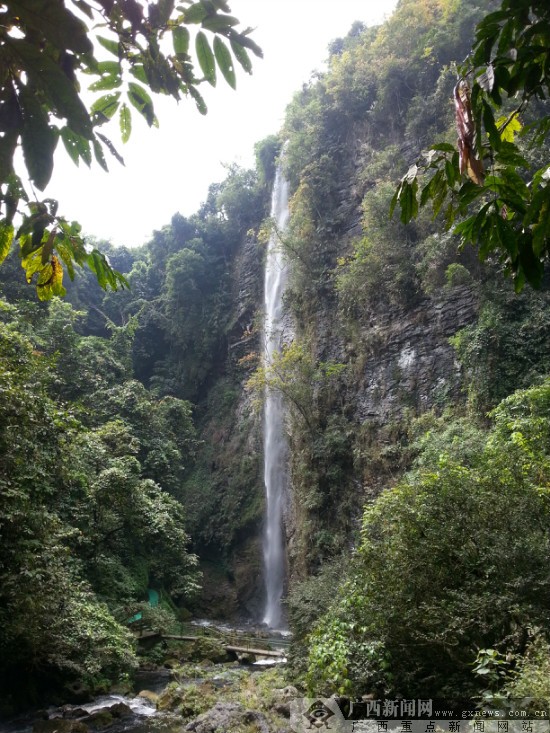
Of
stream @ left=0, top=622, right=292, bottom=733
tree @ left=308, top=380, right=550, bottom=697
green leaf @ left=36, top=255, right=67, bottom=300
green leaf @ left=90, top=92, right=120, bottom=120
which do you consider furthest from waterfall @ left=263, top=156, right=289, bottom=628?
green leaf @ left=90, top=92, right=120, bottom=120

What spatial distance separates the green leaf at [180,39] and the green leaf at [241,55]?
0.13 m

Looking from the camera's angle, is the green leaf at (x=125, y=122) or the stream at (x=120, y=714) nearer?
the green leaf at (x=125, y=122)

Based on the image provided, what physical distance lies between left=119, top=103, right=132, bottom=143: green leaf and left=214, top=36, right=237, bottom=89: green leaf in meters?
0.31

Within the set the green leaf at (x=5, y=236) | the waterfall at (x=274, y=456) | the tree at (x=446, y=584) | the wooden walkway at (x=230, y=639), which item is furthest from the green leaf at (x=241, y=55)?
the waterfall at (x=274, y=456)

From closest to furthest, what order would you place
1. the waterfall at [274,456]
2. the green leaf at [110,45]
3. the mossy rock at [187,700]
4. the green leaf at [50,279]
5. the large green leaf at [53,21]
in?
the large green leaf at [53,21] < the green leaf at [110,45] < the green leaf at [50,279] < the mossy rock at [187,700] < the waterfall at [274,456]

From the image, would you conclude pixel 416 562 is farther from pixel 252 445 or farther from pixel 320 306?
pixel 252 445

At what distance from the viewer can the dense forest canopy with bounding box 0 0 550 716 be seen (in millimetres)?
4418

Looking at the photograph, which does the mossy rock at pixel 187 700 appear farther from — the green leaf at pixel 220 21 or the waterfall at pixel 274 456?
the green leaf at pixel 220 21

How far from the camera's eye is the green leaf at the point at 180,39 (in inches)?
50.6

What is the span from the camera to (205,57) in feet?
4.26

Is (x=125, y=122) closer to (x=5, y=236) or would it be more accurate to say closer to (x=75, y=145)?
(x=75, y=145)

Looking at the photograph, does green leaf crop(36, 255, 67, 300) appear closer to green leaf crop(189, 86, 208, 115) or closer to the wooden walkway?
green leaf crop(189, 86, 208, 115)

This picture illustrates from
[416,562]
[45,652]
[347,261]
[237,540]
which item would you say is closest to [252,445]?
[237,540]

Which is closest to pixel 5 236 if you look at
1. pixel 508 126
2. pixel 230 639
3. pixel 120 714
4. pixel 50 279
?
pixel 50 279
